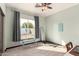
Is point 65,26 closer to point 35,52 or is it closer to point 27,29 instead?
point 35,52

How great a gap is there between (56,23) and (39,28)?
147 centimetres

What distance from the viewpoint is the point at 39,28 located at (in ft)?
20.8

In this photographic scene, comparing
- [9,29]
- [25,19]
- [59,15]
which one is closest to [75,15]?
[59,15]

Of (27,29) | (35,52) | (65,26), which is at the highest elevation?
(65,26)

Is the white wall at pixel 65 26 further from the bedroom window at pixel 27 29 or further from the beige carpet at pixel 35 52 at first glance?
the bedroom window at pixel 27 29

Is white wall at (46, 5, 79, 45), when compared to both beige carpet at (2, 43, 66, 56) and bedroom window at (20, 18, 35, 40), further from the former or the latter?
bedroom window at (20, 18, 35, 40)

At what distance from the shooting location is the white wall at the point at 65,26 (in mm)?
4207

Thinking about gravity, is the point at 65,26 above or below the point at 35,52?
above

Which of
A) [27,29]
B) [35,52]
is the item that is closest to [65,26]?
[35,52]

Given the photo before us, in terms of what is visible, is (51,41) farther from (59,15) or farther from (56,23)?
(59,15)

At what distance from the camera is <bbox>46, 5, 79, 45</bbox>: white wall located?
4207 mm

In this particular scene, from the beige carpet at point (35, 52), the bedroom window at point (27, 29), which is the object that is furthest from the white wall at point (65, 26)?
the bedroom window at point (27, 29)

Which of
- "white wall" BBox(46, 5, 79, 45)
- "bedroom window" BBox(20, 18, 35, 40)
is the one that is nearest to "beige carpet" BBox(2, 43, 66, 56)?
"white wall" BBox(46, 5, 79, 45)

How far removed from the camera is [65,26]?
4840 millimetres
